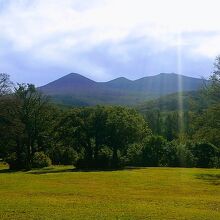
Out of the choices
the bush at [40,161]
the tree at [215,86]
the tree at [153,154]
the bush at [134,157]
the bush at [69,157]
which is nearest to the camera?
the tree at [215,86]

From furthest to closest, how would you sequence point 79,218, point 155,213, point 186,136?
point 186,136, point 155,213, point 79,218

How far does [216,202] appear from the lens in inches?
1150

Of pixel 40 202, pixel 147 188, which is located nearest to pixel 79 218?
pixel 40 202

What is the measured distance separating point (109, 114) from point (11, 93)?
16420mm

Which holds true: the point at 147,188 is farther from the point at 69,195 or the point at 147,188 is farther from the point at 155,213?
the point at 155,213

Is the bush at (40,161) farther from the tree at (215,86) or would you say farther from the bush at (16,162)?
the tree at (215,86)

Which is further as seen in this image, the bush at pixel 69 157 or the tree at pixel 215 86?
the bush at pixel 69 157

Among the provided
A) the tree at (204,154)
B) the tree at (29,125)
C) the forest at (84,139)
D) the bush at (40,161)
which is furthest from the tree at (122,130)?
the tree at (29,125)

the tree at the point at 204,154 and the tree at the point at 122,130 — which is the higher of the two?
the tree at the point at 122,130

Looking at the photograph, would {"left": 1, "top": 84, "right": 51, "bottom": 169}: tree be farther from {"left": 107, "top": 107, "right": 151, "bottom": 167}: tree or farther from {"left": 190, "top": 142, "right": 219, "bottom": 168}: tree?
{"left": 190, "top": 142, "right": 219, "bottom": 168}: tree

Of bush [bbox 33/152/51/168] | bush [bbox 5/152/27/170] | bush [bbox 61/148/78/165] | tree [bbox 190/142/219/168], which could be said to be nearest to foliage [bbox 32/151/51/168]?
bush [bbox 33/152/51/168]

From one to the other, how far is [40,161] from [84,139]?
9.15m

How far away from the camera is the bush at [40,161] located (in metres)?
82.6

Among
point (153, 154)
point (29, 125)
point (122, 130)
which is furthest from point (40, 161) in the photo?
point (153, 154)
